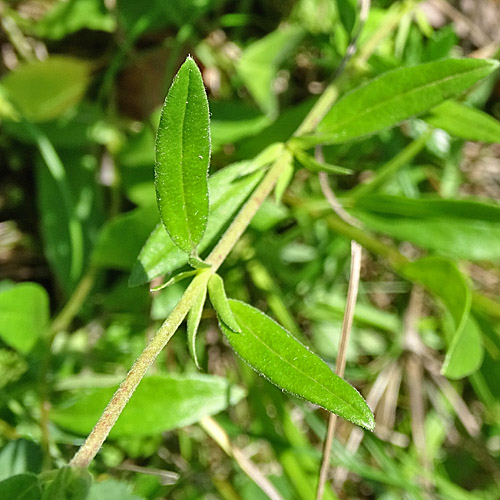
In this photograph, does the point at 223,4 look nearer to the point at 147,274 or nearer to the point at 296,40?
the point at 296,40

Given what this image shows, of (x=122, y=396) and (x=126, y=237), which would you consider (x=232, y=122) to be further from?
(x=122, y=396)

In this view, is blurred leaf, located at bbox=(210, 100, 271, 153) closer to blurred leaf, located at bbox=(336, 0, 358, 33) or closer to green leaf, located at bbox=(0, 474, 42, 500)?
blurred leaf, located at bbox=(336, 0, 358, 33)

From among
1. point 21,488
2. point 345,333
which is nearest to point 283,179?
point 345,333

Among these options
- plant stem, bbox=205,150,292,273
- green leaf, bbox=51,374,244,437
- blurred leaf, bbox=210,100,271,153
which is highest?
plant stem, bbox=205,150,292,273

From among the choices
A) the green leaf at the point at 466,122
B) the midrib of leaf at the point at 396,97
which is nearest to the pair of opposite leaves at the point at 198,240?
the midrib of leaf at the point at 396,97

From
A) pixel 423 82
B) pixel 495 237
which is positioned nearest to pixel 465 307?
pixel 495 237

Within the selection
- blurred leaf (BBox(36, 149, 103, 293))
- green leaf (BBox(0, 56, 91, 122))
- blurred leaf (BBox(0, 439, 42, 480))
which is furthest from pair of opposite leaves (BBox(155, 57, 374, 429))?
green leaf (BBox(0, 56, 91, 122))

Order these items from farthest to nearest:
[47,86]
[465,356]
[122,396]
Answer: [47,86] → [465,356] → [122,396]
